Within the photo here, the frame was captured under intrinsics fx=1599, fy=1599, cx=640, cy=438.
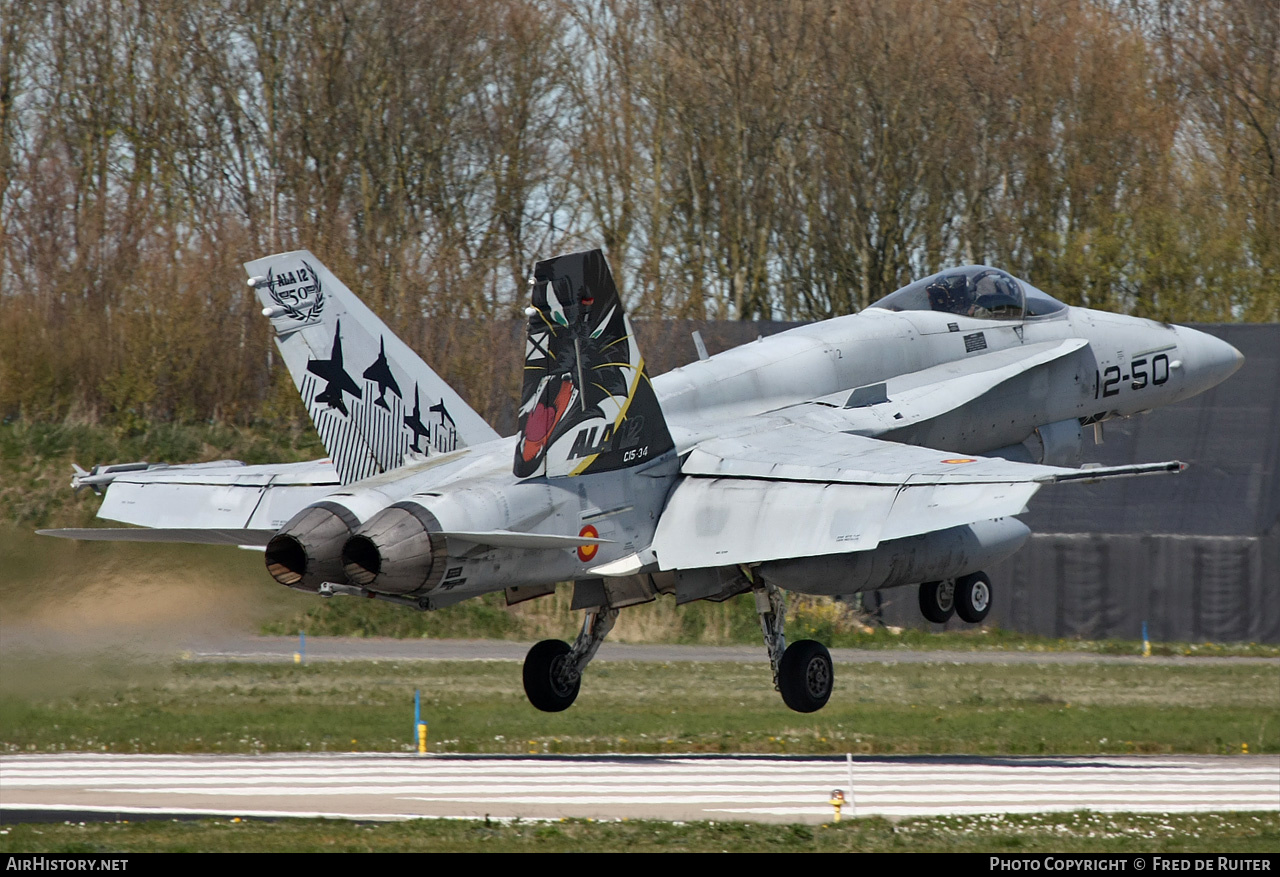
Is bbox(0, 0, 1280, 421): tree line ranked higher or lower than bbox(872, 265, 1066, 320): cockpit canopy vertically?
higher

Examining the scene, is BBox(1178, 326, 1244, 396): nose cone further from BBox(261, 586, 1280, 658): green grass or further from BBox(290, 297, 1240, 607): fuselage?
BBox(261, 586, 1280, 658): green grass

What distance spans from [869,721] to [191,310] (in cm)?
2165

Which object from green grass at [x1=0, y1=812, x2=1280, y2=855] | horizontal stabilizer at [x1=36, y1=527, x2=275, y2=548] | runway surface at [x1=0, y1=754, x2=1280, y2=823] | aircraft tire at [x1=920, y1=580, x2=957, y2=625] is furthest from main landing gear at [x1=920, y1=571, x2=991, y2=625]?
horizontal stabilizer at [x1=36, y1=527, x2=275, y2=548]

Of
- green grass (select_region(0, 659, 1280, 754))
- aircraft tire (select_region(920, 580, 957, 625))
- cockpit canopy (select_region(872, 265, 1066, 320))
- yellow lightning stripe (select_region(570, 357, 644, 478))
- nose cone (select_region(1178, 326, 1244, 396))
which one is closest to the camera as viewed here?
yellow lightning stripe (select_region(570, 357, 644, 478))

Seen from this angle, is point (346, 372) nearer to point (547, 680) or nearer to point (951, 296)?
point (547, 680)

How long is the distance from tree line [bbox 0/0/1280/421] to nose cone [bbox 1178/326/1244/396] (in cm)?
2073

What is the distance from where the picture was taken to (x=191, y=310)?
128ft

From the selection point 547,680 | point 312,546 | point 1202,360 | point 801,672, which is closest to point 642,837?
point 547,680

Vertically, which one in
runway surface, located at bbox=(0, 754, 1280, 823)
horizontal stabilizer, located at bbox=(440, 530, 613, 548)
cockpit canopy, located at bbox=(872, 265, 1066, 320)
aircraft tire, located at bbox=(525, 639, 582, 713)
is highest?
cockpit canopy, located at bbox=(872, 265, 1066, 320)

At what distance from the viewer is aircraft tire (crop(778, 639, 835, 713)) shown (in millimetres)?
16391

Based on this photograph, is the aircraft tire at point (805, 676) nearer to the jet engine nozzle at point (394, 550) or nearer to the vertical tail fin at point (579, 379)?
the vertical tail fin at point (579, 379)

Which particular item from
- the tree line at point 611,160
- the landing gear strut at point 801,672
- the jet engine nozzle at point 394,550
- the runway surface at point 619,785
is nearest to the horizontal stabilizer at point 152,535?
the jet engine nozzle at point 394,550

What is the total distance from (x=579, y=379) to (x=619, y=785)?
6724 millimetres

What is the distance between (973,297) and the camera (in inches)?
745
